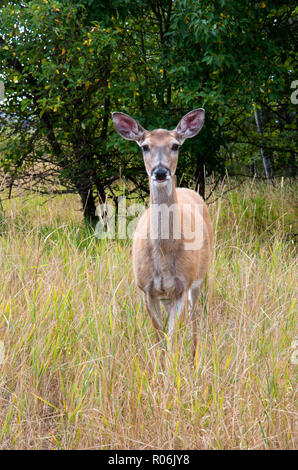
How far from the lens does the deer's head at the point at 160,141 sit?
3.62 metres

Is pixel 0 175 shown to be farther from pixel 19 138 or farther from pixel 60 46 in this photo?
pixel 60 46

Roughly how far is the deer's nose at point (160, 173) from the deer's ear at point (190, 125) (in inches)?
26.8

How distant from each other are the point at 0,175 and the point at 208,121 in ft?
9.48

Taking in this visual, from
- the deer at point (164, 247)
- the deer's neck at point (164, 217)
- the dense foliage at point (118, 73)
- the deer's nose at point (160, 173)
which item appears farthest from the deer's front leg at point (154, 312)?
the dense foliage at point (118, 73)

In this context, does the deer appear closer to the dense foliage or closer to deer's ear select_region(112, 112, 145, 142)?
deer's ear select_region(112, 112, 145, 142)

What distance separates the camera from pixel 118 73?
615cm

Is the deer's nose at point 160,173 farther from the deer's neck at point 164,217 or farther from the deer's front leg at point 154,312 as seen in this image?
the deer's front leg at point 154,312

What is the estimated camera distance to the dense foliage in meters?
5.34

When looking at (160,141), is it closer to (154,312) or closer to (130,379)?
(154,312)

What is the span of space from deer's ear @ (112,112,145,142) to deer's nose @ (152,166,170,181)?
635 millimetres

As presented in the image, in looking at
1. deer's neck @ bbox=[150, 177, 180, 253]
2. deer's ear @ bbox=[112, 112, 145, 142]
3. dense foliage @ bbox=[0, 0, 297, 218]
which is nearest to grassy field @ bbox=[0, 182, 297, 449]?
deer's neck @ bbox=[150, 177, 180, 253]

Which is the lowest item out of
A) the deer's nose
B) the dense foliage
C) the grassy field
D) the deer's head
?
the grassy field

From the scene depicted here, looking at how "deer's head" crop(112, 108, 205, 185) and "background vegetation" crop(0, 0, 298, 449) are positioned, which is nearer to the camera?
"background vegetation" crop(0, 0, 298, 449)

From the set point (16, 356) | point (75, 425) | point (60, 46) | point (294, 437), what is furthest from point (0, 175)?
point (294, 437)
